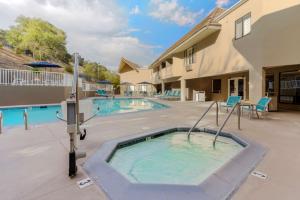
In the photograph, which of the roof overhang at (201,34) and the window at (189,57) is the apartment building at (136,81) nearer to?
the window at (189,57)

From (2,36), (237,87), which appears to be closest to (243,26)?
(237,87)

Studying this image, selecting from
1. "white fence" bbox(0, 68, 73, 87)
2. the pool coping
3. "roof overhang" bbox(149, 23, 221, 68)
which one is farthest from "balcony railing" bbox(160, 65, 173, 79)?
the pool coping

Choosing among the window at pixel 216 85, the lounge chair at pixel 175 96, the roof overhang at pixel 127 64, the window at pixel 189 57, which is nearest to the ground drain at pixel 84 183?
the window at pixel 189 57

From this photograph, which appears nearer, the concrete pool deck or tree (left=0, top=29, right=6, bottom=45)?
the concrete pool deck

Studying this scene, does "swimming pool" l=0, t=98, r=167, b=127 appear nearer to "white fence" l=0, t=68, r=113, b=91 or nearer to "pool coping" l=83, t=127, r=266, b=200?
"white fence" l=0, t=68, r=113, b=91

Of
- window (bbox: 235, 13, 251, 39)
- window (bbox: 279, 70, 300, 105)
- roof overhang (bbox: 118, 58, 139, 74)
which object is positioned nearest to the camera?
window (bbox: 235, 13, 251, 39)

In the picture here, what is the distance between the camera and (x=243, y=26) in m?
10.4

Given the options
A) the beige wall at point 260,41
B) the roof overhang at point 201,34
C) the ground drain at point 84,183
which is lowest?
the ground drain at point 84,183

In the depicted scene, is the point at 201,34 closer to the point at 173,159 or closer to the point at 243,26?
the point at 243,26

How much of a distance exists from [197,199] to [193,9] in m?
37.1

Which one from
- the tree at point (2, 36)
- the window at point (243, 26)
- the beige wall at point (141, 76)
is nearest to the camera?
the window at point (243, 26)

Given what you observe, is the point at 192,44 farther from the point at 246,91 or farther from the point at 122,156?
the point at 122,156

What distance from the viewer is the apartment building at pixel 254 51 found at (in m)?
8.23

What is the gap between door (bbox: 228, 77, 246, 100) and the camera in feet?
46.6
